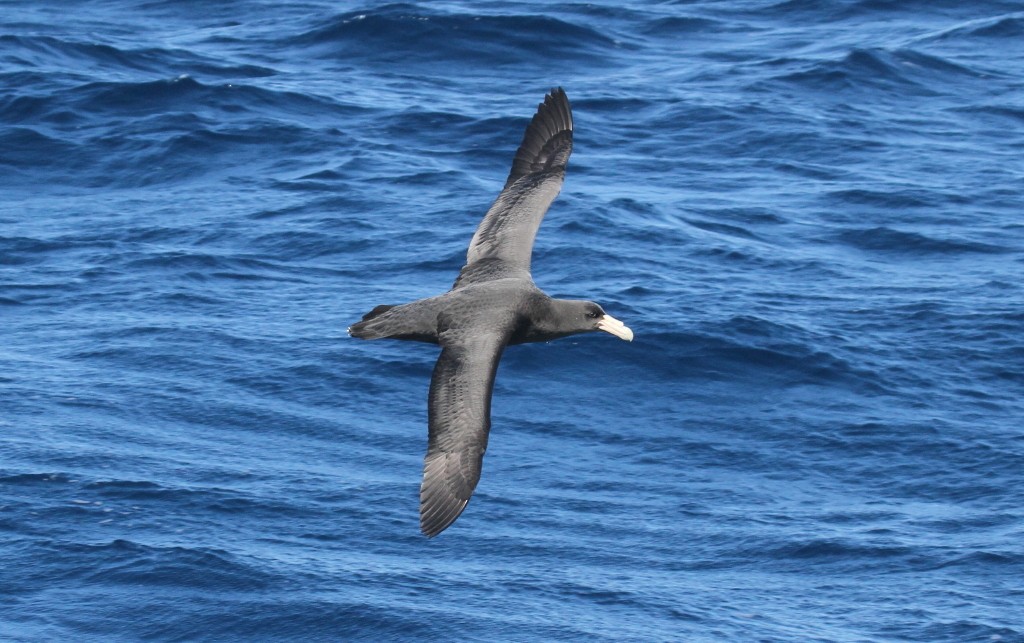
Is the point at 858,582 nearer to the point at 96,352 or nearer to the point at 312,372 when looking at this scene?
the point at 312,372

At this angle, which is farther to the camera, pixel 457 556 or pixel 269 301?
pixel 269 301

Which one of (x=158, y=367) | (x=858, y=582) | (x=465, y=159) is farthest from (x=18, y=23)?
(x=858, y=582)

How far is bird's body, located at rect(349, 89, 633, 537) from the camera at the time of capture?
12883 mm

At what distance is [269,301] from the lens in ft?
84.3

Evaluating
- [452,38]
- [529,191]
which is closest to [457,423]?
[529,191]

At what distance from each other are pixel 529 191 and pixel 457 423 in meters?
3.72

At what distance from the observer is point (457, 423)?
42.9 ft

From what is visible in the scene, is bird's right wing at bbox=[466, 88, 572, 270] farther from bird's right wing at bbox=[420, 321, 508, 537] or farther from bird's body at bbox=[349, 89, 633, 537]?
bird's right wing at bbox=[420, 321, 508, 537]

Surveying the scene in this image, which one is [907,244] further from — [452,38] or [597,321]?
[597,321]

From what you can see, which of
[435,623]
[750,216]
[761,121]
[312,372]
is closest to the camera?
[435,623]

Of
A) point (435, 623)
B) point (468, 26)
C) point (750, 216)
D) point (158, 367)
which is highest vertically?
point (468, 26)

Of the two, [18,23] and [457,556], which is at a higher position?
[18,23]

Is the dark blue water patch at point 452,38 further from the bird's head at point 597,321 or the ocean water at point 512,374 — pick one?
the bird's head at point 597,321

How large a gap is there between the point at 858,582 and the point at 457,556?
17.4 feet
